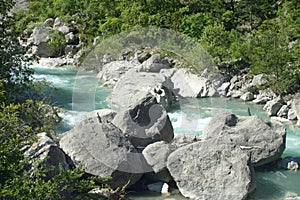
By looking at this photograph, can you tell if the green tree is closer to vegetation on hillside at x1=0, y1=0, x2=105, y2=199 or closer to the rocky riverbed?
vegetation on hillside at x1=0, y1=0, x2=105, y2=199

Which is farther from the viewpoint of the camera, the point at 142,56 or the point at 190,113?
the point at 142,56

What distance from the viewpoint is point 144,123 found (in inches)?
423

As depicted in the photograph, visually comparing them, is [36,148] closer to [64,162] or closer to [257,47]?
[64,162]

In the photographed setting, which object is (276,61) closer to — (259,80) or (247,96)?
(259,80)

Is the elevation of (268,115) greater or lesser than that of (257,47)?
lesser

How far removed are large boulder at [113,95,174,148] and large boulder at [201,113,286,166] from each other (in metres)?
1.22

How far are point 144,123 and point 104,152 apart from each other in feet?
Result: 5.67

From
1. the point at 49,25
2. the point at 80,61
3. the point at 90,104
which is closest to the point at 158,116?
the point at 90,104

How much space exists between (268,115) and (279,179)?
5.64m

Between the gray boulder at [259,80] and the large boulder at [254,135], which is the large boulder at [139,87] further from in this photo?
the large boulder at [254,135]

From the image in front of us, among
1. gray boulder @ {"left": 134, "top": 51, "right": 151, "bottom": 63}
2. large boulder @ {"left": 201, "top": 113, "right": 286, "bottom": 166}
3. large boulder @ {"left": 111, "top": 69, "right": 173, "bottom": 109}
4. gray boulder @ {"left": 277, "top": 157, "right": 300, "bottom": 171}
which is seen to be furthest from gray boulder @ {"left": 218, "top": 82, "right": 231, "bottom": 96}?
gray boulder @ {"left": 277, "top": 157, "right": 300, "bottom": 171}

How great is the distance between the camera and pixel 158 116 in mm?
10977

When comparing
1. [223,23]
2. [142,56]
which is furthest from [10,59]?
[223,23]

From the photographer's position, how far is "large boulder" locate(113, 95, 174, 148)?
1058cm
